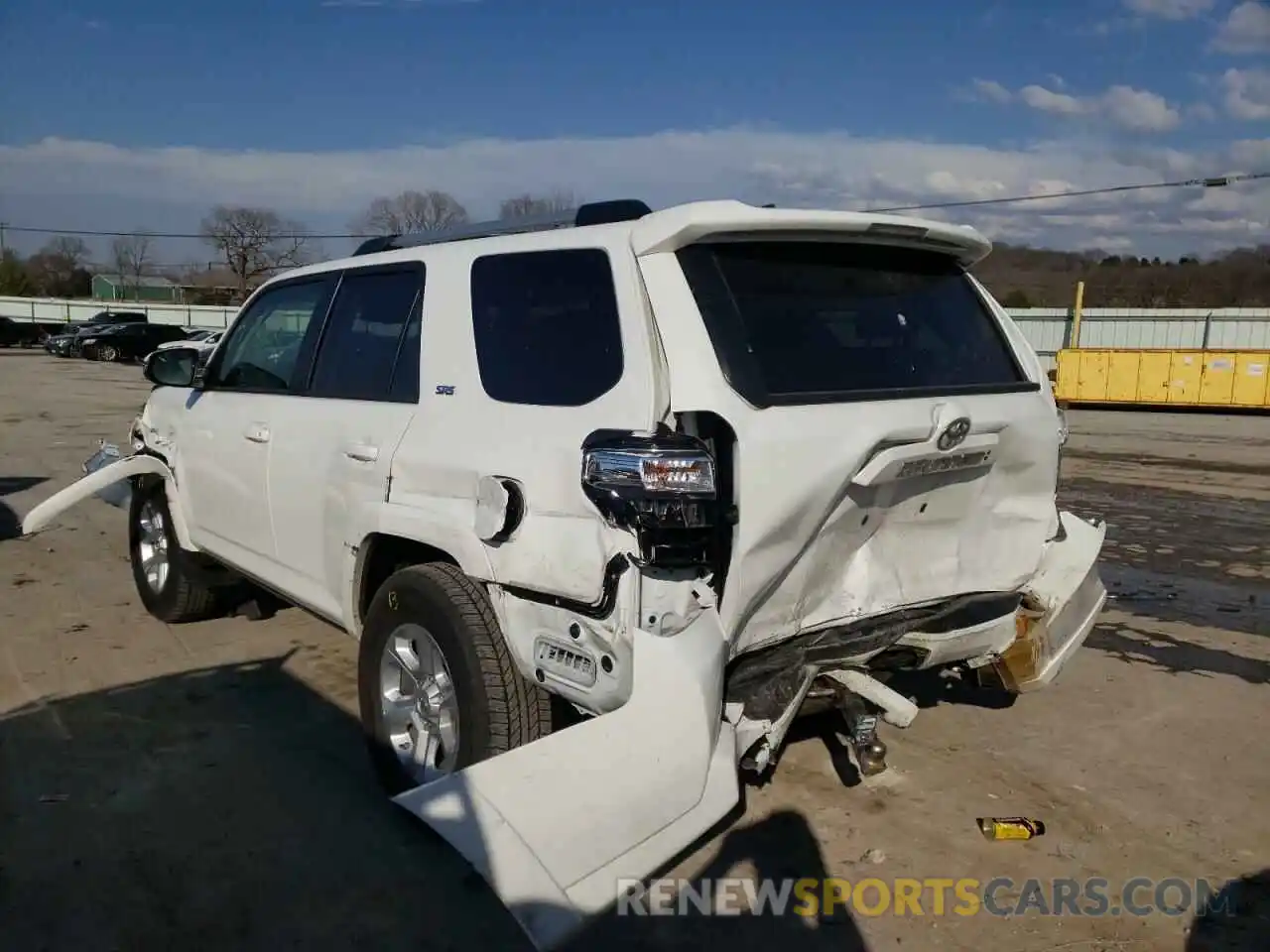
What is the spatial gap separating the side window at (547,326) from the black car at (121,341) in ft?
122

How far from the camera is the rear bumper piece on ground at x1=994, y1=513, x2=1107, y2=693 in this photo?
3.71 metres

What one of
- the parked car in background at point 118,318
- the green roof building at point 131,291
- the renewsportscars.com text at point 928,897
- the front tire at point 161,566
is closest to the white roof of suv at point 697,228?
the renewsportscars.com text at point 928,897

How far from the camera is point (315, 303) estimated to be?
14.8ft

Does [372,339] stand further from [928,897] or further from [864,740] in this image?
[928,897]

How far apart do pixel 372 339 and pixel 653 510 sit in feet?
6.04

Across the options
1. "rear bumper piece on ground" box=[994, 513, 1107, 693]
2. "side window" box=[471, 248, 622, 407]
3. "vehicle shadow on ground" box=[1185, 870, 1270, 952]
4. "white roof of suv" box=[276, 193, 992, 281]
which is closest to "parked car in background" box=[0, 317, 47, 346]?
"white roof of suv" box=[276, 193, 992, 281]

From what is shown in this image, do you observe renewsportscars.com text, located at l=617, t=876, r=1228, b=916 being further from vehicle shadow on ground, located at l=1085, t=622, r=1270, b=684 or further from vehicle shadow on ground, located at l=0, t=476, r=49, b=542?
vehicle shadow on ground, located at l=0, t=476, r=49, b=542

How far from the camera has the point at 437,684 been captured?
11.4 feet

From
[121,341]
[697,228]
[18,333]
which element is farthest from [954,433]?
[18,333]

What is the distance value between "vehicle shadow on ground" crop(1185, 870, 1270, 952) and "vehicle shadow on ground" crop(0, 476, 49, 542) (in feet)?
27.2

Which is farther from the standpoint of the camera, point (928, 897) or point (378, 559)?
point (378, 559)

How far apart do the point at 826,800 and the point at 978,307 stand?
6.30 feet

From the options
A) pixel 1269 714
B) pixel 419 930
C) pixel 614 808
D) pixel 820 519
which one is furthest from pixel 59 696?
pixel 1269 714

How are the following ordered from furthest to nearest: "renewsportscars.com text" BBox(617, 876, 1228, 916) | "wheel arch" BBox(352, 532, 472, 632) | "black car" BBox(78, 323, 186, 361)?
"black car" BBox(78, 323, 186, 361), "wheel arch" BBox(352, 532, 472, 632), "renewsportscars.com text" BBox(617, 876, 1228, 916)
